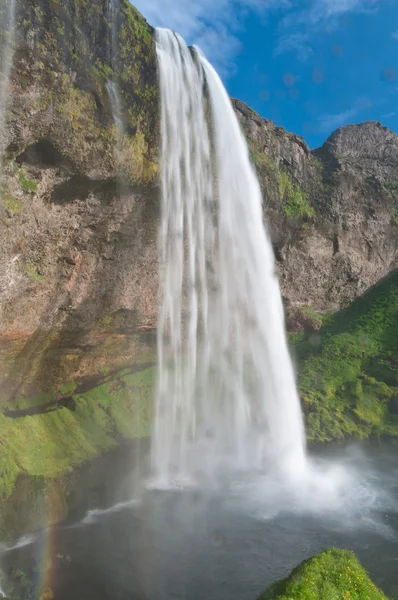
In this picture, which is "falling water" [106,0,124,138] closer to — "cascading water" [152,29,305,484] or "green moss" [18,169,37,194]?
"cascading water" [152,29,305,484]

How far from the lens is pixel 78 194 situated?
16.7 meters

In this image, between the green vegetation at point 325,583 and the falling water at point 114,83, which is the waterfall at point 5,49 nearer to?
the falling water at point 114,83

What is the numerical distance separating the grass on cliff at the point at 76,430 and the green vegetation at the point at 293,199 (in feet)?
A: 45.6

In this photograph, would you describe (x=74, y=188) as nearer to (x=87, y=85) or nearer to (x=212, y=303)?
(x=87, y=85)

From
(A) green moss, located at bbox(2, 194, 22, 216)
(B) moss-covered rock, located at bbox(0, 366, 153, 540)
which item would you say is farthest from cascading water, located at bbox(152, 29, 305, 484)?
(A) green moss, located at bbox(2, 194, 22, 216)

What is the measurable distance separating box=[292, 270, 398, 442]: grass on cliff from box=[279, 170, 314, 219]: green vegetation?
8526 millimetres

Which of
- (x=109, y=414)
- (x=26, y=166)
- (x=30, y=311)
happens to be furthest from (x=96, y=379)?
(x=26, y=166)

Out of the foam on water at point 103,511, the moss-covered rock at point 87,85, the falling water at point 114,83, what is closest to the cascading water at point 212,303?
the moss-covered rock at point 87,85

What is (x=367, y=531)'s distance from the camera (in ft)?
40.7

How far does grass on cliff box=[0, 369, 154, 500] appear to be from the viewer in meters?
15.9

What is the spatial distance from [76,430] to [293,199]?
19.6 m

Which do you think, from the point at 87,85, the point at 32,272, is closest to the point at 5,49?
the point at 87,85

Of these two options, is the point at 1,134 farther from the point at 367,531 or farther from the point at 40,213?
the point at 367,531

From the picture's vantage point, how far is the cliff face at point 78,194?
14.5 m
